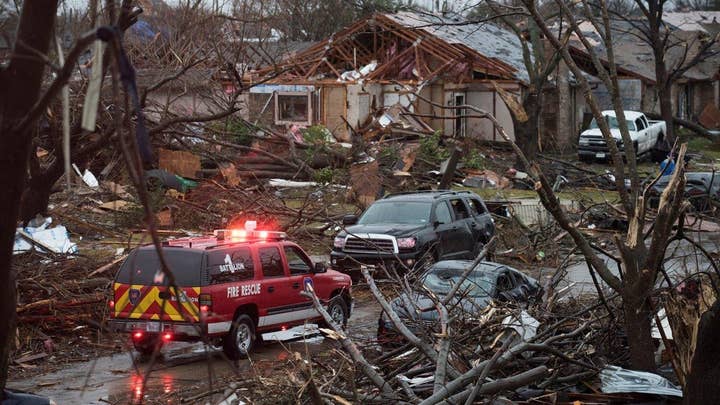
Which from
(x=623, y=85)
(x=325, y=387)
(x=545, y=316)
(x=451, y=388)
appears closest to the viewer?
(x=451, y=388)

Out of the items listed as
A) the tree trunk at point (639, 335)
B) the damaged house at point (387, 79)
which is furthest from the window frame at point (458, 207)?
the damaged house at point (387, 79)

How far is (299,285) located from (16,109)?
407 inches

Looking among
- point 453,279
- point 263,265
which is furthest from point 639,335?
point 263,265

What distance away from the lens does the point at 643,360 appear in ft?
33.6

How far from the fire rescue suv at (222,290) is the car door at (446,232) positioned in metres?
5.65

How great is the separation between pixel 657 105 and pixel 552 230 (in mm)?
31412

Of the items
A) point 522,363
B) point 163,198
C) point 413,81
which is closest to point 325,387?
point 522,363

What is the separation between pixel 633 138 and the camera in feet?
138

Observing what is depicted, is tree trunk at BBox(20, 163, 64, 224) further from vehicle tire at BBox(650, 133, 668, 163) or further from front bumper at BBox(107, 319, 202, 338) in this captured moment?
vehicle tire at BBox(650, 133, 668, 163)

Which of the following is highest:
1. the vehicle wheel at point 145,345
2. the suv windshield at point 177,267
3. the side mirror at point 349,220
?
the suv windshield at point 177,267

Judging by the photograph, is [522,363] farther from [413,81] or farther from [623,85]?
[623,85]

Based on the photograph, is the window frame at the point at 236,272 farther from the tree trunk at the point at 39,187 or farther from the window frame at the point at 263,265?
the tree trunk at the point at 39,187

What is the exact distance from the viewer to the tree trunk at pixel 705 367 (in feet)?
26.9

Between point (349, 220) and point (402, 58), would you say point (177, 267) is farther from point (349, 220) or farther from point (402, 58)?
point (402, 58)
